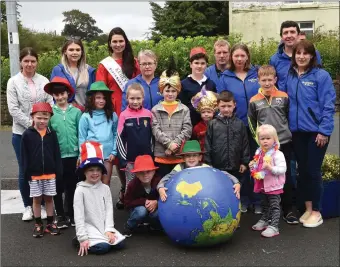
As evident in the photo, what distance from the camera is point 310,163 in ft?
18.4

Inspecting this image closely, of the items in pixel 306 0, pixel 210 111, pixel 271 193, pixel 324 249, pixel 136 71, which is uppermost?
pixel 306 0

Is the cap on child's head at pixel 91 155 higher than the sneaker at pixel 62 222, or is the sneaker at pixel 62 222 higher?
the cap on child's head at pixel 91 155

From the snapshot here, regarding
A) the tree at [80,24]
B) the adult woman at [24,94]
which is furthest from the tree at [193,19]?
the adult woman at [24,94]

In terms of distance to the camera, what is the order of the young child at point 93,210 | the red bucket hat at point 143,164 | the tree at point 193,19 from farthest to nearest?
1. the tree at point 193,19
2. the red bucket hat at point 143,164
3. the young child at point 93,210

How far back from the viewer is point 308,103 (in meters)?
5.53

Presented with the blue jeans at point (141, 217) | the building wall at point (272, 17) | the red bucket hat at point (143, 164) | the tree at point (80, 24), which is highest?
the tree at point (80, 24)

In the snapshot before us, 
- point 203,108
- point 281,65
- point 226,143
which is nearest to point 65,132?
point 203,108

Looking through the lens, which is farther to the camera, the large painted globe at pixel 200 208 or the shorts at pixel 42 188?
the shorts at pixel 42 188

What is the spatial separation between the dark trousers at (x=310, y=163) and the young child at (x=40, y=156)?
116 inches

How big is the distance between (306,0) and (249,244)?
22367 mm

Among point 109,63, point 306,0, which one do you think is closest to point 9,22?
point 109,63

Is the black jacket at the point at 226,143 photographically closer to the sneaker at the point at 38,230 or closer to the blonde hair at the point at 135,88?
the blonde hair at the point at 135,88

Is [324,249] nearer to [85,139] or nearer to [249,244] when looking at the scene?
[249,244]

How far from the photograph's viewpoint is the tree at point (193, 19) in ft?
97.1
